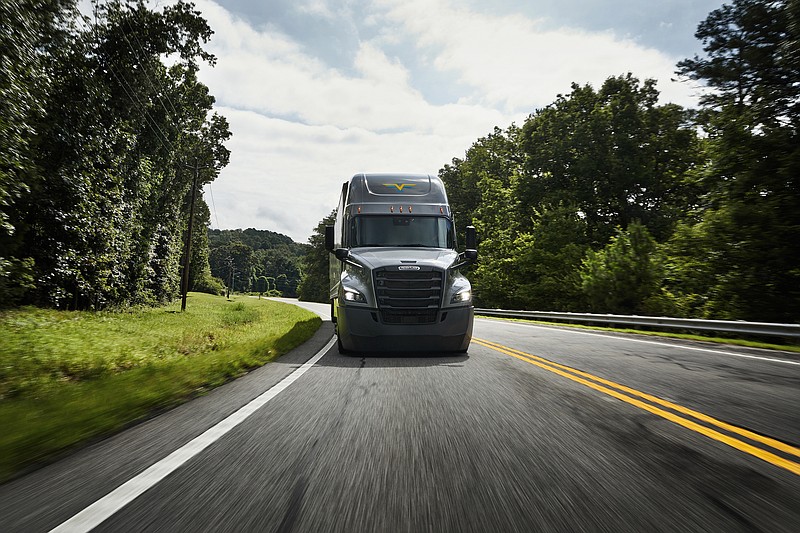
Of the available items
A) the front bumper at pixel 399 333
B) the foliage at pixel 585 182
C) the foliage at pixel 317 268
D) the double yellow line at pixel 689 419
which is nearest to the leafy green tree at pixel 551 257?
the foliage at pixel 585 182

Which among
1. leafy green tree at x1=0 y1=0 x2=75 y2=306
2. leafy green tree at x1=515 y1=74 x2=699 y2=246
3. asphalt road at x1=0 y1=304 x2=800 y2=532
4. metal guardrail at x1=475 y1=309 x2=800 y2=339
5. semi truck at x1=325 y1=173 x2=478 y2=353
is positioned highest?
leafy green tree at x1=515 y1=74 x2=699 y2=246

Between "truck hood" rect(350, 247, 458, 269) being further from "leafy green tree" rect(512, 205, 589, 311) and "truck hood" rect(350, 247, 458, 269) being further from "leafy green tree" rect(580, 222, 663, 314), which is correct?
"leafy green tree" rect(512, 205, 589, 311)

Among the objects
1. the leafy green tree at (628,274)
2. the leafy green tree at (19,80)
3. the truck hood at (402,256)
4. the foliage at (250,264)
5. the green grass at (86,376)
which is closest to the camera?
the green grass at (86,376)

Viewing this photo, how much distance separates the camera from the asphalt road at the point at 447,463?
8.36 feet

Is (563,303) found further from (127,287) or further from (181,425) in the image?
(181,425)

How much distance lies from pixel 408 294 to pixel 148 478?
20.8 feet

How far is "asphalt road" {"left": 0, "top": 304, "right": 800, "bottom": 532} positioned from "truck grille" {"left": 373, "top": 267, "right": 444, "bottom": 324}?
8.67ft

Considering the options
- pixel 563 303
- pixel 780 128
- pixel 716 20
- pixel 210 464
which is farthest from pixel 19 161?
pixel 563 303

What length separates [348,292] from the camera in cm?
934

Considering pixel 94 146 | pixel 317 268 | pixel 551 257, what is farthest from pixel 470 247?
pixel 317 268

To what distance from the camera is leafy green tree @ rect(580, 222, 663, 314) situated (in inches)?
863

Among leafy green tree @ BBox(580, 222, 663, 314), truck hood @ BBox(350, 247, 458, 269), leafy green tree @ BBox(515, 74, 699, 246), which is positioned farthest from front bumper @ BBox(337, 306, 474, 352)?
leafy green tree @ BBox(515, 74, 699, 246)

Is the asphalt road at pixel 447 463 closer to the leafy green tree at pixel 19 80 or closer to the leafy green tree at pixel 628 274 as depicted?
the leafy green tree at pixel 19 80

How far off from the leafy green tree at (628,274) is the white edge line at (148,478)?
2016cm
